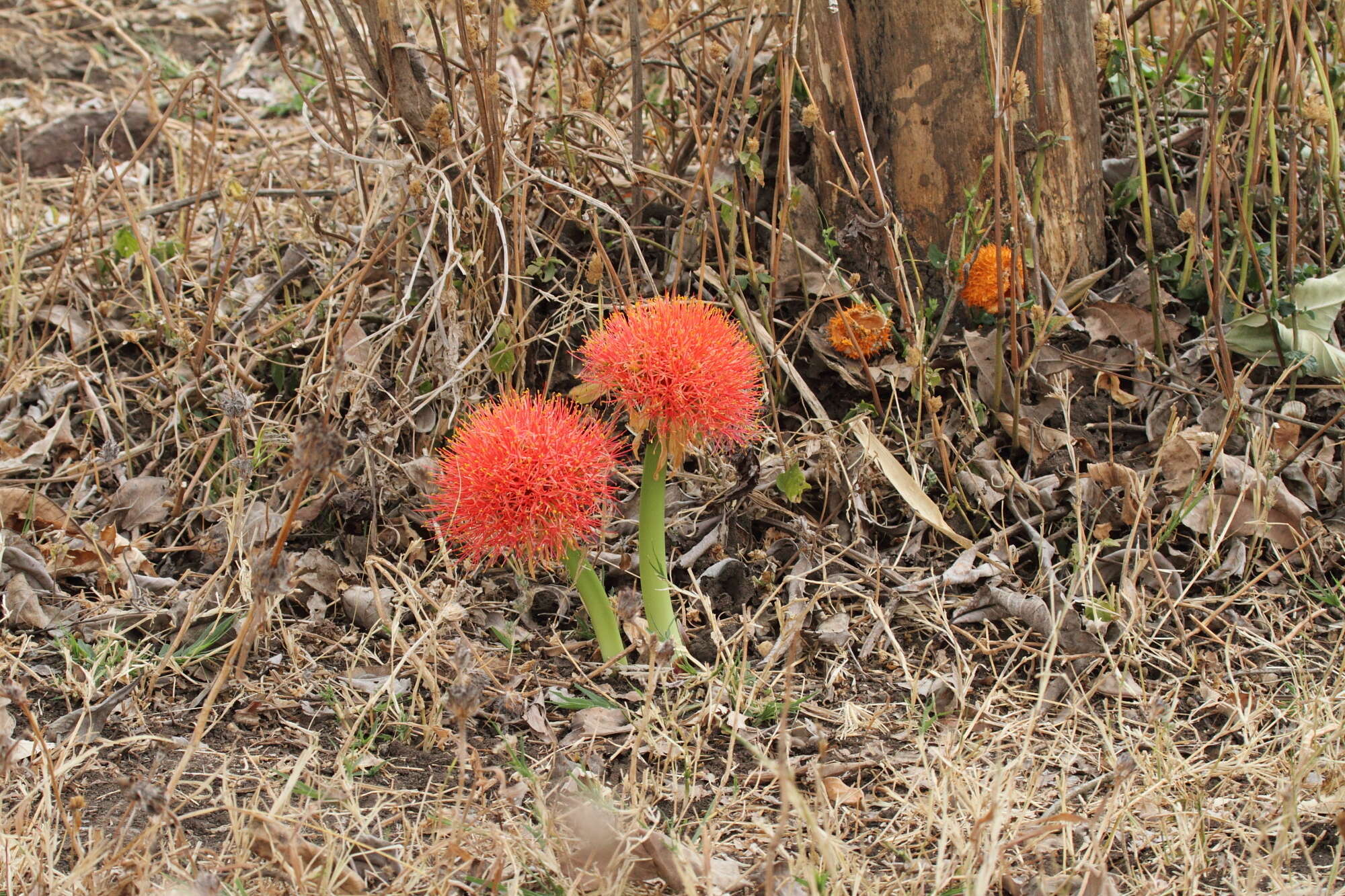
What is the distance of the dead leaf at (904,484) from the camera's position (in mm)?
2340

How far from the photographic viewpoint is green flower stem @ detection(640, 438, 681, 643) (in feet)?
6.56

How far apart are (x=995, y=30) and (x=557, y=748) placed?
156 centimetres

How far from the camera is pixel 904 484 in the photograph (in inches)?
93.4

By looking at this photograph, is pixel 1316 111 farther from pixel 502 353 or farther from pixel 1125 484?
pixel 502 353

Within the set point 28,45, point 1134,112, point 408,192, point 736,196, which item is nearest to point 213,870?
point 408,192

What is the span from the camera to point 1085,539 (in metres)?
2.39

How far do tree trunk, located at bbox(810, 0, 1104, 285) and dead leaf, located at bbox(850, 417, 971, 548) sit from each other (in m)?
0.54

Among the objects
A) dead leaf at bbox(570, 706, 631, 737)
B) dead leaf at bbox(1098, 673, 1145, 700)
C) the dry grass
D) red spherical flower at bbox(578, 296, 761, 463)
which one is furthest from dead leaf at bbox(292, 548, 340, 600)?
dead leaf at bbox(1098, 673, 1145, 700)

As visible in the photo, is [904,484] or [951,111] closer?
[904,484]

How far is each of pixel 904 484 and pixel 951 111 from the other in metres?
0.82

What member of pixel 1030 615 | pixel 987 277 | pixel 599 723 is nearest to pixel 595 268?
pixel 987 277

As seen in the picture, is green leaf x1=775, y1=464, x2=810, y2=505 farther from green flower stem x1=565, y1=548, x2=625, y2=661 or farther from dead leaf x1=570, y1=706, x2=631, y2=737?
dead leaf x1=570, y1=706, x2=631, y2=737

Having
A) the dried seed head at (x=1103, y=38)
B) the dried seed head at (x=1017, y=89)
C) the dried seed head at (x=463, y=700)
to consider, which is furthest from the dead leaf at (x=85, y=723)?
the dried seed head at (x=1103, y=38)

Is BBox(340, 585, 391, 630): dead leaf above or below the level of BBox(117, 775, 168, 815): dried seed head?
below
